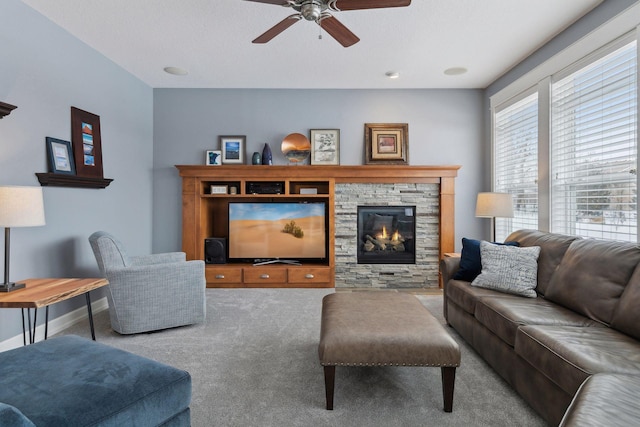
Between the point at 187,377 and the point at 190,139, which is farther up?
the point at 190,139

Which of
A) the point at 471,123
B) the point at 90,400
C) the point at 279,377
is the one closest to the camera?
the point at 90,400

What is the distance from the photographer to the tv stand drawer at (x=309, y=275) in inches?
173

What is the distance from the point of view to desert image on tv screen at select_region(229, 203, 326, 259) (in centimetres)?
454

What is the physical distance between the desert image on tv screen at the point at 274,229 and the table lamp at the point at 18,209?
2.39 m

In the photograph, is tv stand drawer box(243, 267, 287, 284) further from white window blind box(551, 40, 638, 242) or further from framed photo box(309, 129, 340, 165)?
white window blind box(551, 40, 638, 242)

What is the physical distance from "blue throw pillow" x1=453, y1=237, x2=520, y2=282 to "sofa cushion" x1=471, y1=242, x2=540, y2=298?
0.41ft

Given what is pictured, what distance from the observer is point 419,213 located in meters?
4.52

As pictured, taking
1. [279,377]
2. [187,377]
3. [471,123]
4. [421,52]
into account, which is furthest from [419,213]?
[187,377]

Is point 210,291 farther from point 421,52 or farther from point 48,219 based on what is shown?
point 421,52

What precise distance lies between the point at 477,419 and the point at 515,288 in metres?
1.08

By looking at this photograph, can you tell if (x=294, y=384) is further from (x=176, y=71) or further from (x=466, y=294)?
(x=176, y=71)

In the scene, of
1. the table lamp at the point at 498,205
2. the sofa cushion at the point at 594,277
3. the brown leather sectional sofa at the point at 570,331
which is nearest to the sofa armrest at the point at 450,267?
the brown leather sectional sofa at the point at 570,331

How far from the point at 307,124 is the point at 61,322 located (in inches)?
136

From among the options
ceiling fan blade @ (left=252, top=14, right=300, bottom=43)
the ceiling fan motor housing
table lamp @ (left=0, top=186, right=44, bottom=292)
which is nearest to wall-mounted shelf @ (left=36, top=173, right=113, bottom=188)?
table lamp @ (left=0, top=186, right=44, bottom=292)
